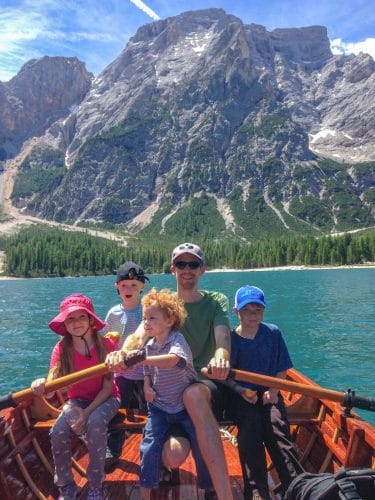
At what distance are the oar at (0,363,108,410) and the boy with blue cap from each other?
6.94 feet

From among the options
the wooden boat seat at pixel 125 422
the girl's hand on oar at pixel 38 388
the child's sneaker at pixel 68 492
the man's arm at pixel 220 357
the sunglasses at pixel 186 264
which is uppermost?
the sunglasses at pixel 186 264

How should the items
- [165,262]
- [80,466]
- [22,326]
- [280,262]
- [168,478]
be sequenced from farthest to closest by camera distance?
[165,262], [280,262], [22,326], [80,466], [168,478]

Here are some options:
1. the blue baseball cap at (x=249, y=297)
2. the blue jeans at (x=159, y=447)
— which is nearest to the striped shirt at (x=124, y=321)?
the blue baseball cap at (x=249, y=297)

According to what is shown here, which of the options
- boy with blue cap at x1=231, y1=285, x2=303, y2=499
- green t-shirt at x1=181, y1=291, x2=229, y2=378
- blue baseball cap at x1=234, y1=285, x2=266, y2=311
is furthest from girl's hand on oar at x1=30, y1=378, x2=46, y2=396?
blue baseball cap at x1=234, y1=285, x2=266, y2=311

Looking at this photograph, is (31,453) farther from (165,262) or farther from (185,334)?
(165,262)

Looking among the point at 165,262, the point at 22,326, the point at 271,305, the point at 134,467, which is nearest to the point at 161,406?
the point at 134,467

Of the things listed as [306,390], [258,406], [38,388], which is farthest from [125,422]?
[306,390]

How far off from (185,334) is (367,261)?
5473 inches

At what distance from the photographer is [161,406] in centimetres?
640

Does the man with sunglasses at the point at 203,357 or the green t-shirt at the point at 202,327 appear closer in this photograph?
the man with sunglasses at the point at 203,357

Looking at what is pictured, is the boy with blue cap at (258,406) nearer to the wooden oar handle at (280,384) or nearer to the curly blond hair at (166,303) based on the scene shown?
the wooden oar handle at (280,384)

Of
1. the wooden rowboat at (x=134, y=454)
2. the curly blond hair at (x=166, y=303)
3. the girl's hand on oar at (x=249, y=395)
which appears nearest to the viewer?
the curly blond hair at (x=166, y=303)

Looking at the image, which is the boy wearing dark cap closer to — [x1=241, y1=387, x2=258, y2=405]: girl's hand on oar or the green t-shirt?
the green t-shirt

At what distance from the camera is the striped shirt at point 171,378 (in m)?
6.25
